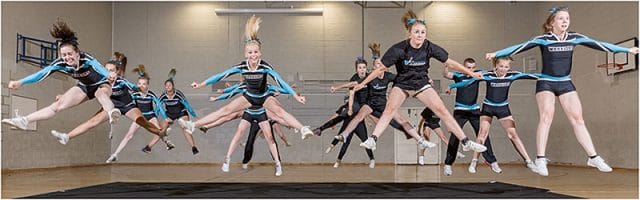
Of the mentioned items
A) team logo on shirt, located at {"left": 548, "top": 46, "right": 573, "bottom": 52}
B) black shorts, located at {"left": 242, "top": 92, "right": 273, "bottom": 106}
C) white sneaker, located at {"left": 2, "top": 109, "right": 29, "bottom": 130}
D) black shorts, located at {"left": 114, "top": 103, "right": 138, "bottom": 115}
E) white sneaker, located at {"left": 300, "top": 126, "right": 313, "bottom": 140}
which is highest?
team logo on shirt, located at {"left": 548, "top": 46, "right": 573, "bottom": 52}

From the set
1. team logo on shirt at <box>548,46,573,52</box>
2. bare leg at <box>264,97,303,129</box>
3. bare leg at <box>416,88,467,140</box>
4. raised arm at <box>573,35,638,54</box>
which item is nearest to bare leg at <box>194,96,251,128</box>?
bare leg at <box>264,97,303,129</box>

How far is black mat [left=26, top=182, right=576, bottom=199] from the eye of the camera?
461 inches

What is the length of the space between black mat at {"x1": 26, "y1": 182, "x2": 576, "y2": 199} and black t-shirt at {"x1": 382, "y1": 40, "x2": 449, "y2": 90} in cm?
232

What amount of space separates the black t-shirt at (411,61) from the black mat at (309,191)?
2.32 metres

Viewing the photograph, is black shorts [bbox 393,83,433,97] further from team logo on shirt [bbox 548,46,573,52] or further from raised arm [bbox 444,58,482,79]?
team logo on shirt [bbox 548,46,573,52]

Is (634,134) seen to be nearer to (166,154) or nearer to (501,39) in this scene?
(501,39)

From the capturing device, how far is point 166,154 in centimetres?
2972

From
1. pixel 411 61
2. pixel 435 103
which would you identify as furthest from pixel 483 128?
pixel 411 61

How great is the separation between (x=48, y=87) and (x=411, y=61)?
691 inches

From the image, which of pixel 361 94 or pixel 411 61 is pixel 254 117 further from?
pixel 411 61

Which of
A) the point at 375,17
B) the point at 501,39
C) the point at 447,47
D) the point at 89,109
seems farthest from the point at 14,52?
the point at 501,39

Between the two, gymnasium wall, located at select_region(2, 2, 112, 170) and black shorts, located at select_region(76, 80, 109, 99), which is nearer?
black shorts, located at select_region(76, 80, 109, 99)

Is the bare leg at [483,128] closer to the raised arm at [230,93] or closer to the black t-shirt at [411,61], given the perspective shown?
the black t-shirt at [411,61]

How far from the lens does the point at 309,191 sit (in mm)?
12945
